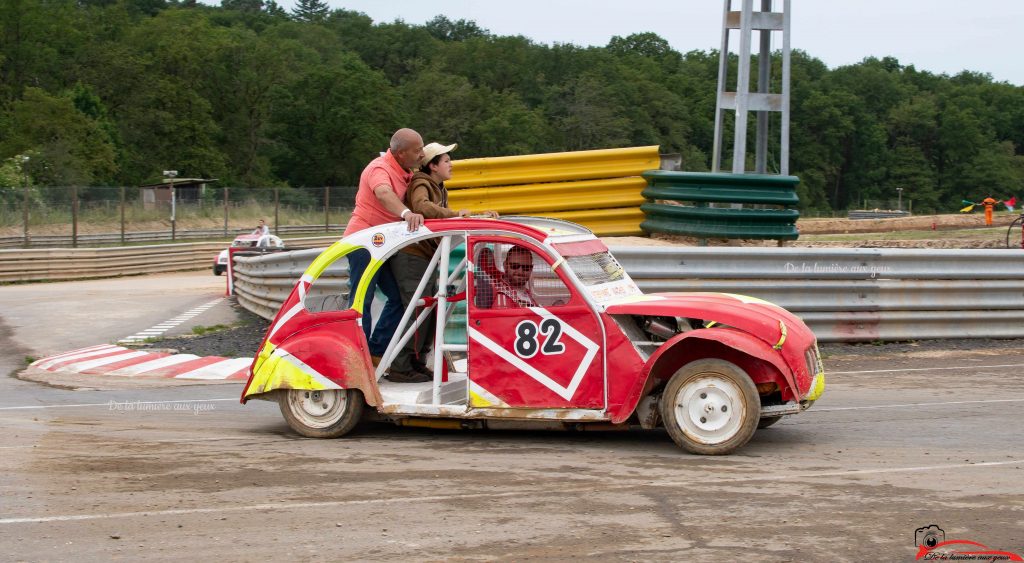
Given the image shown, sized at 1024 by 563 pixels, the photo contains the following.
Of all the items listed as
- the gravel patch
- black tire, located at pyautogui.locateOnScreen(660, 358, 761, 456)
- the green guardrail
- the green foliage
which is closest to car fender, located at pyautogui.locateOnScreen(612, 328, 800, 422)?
black tire, located at pyautogui.locateOnScreen(660, 358, 761, 456)

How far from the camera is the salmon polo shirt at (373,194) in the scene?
30.1ft

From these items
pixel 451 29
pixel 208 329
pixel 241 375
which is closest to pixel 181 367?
pixel 241 375

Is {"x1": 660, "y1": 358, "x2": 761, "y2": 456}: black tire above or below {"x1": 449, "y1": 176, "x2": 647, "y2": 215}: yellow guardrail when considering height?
below

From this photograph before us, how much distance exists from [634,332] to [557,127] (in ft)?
314

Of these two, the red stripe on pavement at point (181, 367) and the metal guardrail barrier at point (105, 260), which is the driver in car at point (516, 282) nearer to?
the red stripe on pavement at point (181, 367)

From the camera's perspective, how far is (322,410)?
344 inches

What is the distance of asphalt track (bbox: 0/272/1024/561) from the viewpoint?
5.79 metres

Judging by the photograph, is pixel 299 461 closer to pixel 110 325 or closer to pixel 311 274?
pixel 311 274

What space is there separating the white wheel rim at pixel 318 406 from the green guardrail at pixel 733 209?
8.53 m

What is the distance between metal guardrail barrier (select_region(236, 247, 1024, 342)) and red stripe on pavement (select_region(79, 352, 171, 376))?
5.37 metres

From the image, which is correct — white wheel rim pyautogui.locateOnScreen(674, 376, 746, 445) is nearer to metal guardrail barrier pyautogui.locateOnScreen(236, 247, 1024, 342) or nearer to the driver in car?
the driver in car

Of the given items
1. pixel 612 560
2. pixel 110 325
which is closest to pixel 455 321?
pixel 612 560

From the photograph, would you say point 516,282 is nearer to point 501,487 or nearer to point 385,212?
point 385,212

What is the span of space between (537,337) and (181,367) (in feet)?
20.2
